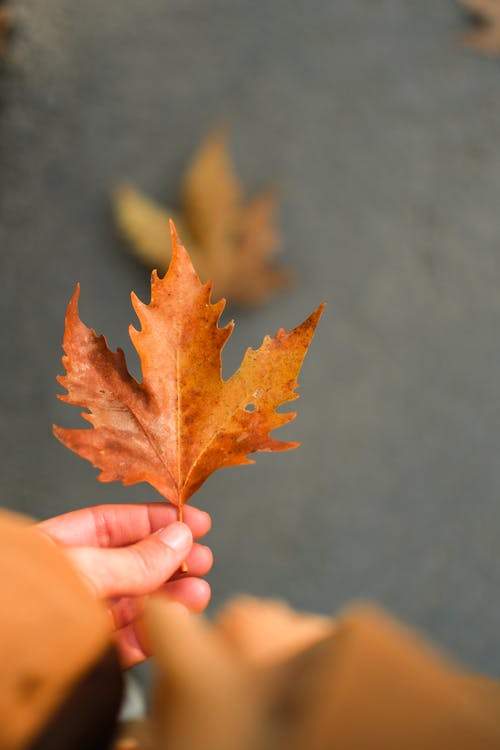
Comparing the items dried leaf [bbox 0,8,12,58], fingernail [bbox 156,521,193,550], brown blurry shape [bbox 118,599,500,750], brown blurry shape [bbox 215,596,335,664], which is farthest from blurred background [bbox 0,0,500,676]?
brown blurry shape [bbox 118,599,500,750]

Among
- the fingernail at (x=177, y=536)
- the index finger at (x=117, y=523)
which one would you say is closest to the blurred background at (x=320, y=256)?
the index finger at (x=117, y=523)

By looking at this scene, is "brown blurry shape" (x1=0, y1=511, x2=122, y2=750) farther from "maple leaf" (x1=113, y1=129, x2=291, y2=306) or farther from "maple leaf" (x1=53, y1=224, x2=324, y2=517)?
"maple leaf" (x1=113, y1=129, x2=291, y2=306)

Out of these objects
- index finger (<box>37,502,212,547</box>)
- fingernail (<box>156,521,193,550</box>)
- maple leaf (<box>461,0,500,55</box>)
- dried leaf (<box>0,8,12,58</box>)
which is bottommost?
index finger (<box>37,502,212,547</box>)

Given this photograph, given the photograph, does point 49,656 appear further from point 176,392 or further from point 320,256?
point 320,256

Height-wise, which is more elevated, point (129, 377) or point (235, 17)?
point (235, 17)

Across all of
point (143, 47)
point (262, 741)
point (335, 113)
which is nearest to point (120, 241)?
point (143, 47)

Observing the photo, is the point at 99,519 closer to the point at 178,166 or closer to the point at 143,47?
the point at 178,166

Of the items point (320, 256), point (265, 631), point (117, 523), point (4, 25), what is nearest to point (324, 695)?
point (265, 631)
